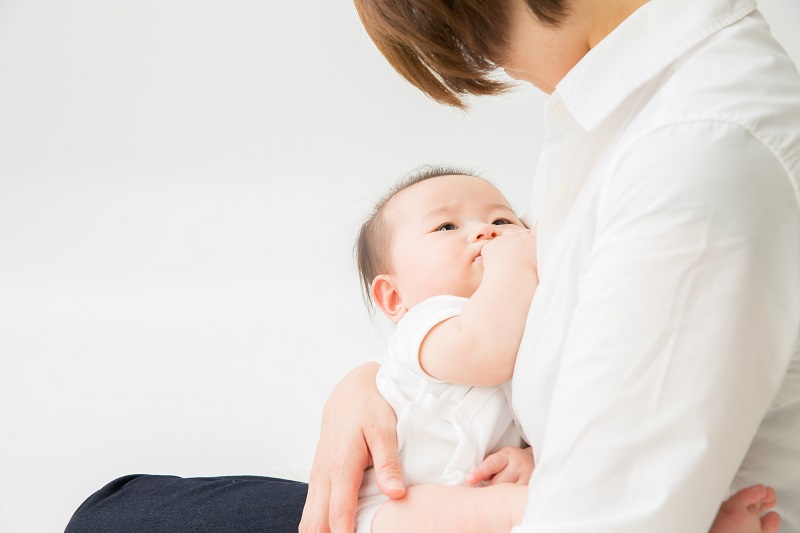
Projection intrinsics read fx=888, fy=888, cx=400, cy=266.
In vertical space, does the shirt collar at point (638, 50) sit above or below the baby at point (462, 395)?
above

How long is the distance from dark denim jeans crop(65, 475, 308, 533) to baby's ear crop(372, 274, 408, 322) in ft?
1.11

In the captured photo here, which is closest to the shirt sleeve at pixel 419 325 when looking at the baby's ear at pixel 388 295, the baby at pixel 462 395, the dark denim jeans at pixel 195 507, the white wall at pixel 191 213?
the baby at pixel 462 395

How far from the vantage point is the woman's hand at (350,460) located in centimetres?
116

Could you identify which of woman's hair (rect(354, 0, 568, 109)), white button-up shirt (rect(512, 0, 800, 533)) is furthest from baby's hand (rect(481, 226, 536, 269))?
white button-up shirt (rect(512, 0, 800, 533))

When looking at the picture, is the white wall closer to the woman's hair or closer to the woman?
the woman's hair

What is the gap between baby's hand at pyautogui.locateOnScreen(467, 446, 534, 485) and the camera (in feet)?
3.72

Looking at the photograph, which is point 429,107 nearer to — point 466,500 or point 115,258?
point 115,258

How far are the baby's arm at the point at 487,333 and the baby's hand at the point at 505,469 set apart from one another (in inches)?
3.9

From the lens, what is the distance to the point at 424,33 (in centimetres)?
110

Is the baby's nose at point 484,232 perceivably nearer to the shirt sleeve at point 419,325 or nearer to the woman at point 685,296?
the shirt sleeve at point 419,325

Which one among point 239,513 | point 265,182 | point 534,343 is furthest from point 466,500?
point 265,182

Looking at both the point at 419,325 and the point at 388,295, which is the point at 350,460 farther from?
the point at 388,295

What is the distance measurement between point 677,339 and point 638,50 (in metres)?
0.35

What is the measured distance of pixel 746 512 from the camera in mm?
915
